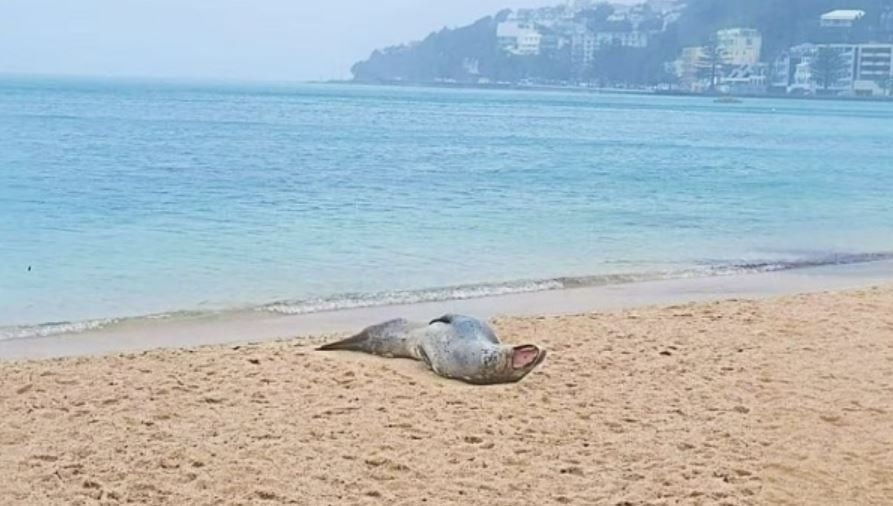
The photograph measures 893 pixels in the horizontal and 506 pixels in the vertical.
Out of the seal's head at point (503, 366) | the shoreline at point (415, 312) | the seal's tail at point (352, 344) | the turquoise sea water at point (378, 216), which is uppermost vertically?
the seal's head at point (503, 366)

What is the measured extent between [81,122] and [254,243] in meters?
41.7

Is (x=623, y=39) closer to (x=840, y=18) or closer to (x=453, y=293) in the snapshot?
(x=840, y=18)

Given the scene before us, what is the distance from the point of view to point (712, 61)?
149750 millimetres

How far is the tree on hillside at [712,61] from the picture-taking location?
146m

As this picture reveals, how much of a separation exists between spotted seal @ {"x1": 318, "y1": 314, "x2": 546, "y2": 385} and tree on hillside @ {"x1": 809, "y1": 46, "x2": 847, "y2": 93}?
13769 centimetres

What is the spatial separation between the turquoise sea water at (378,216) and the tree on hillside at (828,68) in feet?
304

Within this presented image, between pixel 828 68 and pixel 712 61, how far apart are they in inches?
598

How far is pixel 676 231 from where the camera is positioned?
19172 mm

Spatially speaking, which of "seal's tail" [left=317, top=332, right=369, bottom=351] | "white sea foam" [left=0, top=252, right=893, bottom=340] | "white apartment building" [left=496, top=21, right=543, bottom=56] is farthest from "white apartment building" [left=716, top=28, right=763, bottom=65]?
"seal's tail" [left=317, top=332, right=369, bottom=351]

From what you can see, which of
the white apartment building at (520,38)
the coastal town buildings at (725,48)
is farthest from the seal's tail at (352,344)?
the white apartment building at (520,38)

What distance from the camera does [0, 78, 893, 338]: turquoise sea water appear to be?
42.0 feet

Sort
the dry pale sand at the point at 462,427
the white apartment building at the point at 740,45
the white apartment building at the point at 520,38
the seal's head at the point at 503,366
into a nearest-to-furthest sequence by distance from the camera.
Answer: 1. the dry pale sand at the point at 462,427
2. the seal's head at the point at 503,366
3. the white apartment building at the point at 740,45
4. the white apartment building at the point at 520,38

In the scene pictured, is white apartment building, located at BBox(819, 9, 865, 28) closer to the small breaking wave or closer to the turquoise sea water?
the turquoise sea water

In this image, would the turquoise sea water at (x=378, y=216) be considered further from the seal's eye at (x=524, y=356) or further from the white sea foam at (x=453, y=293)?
the seal's eye at (x=524, y=356)
